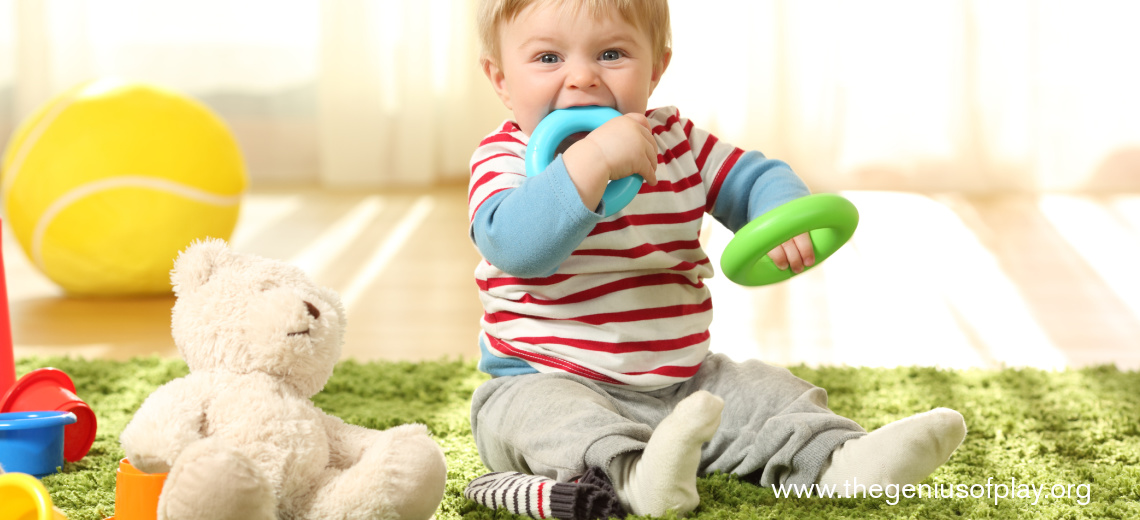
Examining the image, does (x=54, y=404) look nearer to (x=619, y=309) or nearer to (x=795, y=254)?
(x=619, y=309)

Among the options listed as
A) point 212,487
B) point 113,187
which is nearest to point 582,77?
point 212,487

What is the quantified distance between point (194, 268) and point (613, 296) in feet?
1.08

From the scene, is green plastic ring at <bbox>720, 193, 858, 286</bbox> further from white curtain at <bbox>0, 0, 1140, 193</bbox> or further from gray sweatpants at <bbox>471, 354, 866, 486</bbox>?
white curtain at <bbox>0, 0, 1140, 193</bbox>

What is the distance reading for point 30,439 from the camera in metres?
0.80

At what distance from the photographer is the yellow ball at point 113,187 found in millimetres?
1529

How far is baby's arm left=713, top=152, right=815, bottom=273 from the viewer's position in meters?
0.88

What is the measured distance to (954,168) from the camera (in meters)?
2.90

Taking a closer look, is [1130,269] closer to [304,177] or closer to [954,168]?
[954,168]

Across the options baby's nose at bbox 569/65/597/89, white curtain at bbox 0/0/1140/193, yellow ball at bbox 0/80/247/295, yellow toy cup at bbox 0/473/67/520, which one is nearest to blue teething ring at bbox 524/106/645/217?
baby's nose at bbox 569/65/597/89

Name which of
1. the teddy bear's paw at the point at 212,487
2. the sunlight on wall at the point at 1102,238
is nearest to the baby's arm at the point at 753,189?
the teddy bear's paw at the point at 212,487

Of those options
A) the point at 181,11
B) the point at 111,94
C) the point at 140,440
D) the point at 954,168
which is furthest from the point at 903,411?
the point at 181,11

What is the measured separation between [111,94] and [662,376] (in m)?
1.14

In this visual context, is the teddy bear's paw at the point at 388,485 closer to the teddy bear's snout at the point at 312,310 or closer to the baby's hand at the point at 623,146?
the teddy bear's snout at the point at 312,310

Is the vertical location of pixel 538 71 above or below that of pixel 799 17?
below
